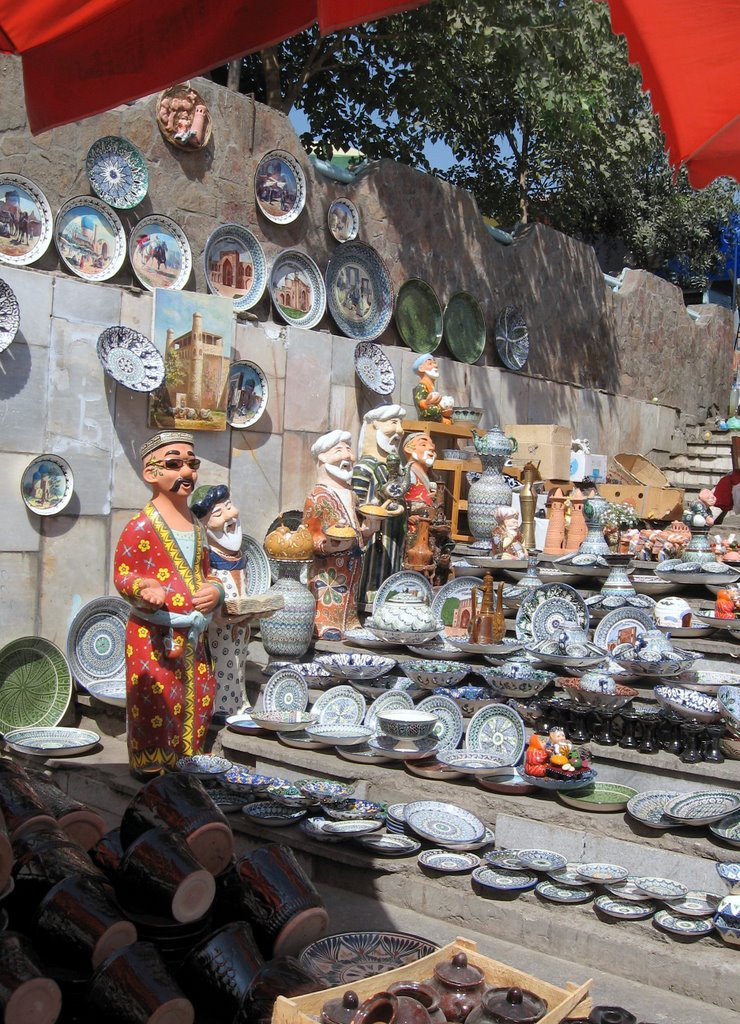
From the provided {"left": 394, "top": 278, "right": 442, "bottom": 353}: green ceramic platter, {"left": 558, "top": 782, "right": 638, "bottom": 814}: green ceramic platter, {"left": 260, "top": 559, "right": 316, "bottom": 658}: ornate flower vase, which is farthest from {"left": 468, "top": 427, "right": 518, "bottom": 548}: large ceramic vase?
{"left": 558, "top": 782, "right": 638, "bottom": 814}: green ceramic platter

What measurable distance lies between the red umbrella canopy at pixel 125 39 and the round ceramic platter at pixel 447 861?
323 cm

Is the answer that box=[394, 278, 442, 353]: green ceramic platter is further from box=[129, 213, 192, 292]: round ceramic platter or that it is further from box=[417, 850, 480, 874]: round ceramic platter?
box=[417, 850, 480, 874]: round ceramic platter

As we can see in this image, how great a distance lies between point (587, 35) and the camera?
10.6 metres

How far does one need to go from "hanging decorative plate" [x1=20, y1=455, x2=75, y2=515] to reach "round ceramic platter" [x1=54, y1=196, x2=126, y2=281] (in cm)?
128

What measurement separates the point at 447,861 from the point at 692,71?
324 centimetres

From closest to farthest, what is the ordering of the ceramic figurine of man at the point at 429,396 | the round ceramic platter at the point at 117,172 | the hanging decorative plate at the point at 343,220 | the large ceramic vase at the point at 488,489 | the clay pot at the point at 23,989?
the clay pot at the point at 23,989 → the round ceramic platter at the point at 117,172 → the large ceramic vase at the point at 488,489 → the hanging decorative plate at the point at 343,220 → the ceramic figurine of man at the point at 429,396

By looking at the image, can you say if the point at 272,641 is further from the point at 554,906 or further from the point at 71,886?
the point at 71,886

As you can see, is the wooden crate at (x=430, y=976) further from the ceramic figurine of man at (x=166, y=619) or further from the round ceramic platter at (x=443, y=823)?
the ceramic figurine of man at (x=166, y=619)

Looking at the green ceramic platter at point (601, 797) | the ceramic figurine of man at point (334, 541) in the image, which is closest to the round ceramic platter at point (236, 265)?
the ceramic figurine of man at point (334, 541)

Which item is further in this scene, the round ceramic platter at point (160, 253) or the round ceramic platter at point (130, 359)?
the round ceramic platter at point (160, 253)

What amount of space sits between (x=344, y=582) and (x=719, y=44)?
192 inches

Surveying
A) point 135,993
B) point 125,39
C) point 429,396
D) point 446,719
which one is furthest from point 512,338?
point 135,993

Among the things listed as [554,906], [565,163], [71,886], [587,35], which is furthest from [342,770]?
[565,163]

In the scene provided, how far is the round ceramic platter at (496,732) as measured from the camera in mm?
5168
